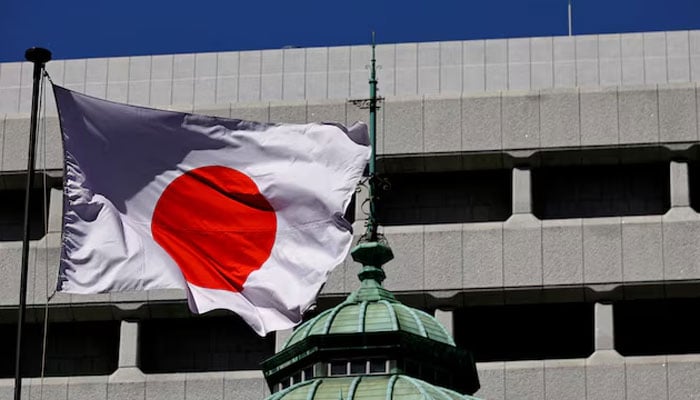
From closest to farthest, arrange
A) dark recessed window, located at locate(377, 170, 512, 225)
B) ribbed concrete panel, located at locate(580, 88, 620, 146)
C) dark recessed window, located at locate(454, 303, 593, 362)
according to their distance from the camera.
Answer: ribbed concrete panel, located at locate(580, 88, 620, 146), dark recessed window, located at locate(454, 303, 593, 362), dark recessed window, located at locate(377, 170, 512, 225)

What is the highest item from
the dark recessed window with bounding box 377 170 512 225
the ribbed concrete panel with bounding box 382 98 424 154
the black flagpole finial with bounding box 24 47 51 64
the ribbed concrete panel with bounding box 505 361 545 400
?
the ribbed concrete panel with bounding box 382 98 424 154

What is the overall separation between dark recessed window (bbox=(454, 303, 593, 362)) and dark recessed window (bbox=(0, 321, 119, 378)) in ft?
29.6

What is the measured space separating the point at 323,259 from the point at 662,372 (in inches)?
917

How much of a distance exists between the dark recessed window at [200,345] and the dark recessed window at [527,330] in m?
5.08

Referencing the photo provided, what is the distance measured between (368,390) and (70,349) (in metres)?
28.5

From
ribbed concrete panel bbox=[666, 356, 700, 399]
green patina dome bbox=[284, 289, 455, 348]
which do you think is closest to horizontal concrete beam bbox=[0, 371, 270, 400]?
ribbed concrete panel bbox=[666, 356, 700, 399]

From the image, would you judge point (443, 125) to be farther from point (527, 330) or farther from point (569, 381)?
point (569, 381)

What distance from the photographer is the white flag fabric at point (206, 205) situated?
36844 millimetres

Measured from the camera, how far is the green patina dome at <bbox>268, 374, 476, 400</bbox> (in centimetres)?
3569

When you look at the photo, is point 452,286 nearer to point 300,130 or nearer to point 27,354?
point 27,354

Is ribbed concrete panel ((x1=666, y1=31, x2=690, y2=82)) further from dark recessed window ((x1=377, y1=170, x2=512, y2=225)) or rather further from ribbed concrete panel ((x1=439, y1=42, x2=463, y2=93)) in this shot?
ribbed concrete panel ((x1=439, y1=42, x2=463, y2=93))

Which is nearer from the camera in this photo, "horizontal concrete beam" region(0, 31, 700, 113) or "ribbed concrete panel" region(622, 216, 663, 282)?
"ribbed concrete panel" region(622, 216, 663, 282)

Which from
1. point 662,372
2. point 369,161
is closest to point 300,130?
point 369,161

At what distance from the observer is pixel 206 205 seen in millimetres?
38062
